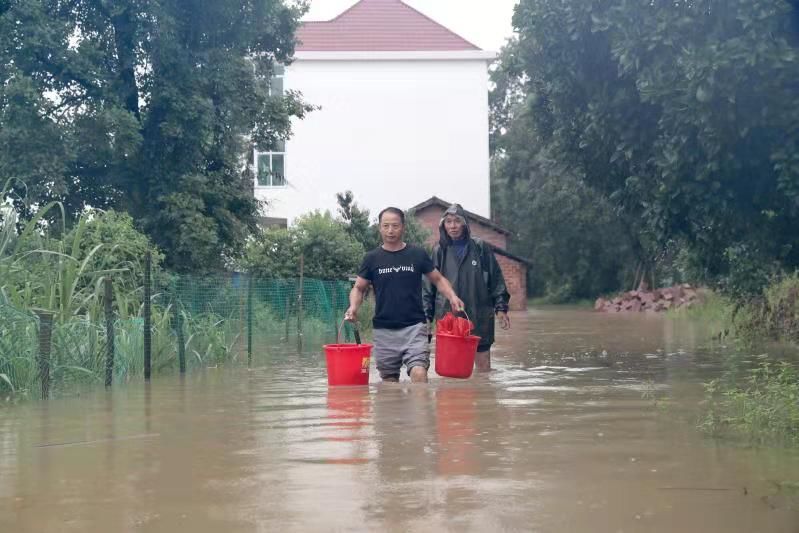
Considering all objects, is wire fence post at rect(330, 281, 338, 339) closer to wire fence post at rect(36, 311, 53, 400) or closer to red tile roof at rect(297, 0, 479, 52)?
wire fence post at rect(36, 311, 53, 400)

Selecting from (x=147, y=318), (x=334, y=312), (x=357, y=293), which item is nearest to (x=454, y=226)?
(x=357, y=293)

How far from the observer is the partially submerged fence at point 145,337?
10.7 meters

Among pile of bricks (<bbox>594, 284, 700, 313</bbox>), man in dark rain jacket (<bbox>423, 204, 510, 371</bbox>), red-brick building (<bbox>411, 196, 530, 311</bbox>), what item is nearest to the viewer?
man in dark rain jacket (<bbox>423, 204, 510, 371</bbox>)

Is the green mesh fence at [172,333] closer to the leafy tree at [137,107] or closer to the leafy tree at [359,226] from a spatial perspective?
the leafy tree at [137,107]

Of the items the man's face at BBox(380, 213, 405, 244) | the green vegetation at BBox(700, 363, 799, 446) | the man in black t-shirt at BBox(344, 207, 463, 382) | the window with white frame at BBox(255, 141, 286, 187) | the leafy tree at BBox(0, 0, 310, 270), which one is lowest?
the green vegetation at BBox(700, 363, 799, 446)

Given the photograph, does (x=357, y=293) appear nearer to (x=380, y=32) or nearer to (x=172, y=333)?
(x=172, y=333)

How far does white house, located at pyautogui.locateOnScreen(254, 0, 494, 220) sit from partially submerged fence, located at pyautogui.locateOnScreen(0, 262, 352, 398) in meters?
25.7

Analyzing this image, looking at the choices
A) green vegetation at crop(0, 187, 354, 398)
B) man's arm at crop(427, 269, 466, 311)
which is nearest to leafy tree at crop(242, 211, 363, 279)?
green vegetation at crop(0, 187, 354, 398)

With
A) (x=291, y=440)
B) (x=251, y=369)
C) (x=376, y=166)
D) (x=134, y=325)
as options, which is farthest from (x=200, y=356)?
(x=376, y=166)

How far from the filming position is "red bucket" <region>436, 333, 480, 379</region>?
35.4 ft

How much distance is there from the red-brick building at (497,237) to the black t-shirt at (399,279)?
33629mm

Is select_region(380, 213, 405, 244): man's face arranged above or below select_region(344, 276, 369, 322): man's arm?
above

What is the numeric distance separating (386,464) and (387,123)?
3991 cm

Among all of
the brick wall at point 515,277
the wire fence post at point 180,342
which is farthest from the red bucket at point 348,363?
the brick wall at point 515,277
